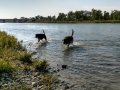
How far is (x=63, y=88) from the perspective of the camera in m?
8.95

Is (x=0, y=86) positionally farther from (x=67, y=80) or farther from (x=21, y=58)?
(x=21, y=58)

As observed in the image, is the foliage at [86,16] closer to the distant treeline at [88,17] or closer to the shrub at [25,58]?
the distant treeline at [88,17]

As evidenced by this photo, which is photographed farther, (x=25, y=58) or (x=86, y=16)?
(x=86, y=16)

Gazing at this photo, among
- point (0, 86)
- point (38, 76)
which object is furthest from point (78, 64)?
point (0, 86)

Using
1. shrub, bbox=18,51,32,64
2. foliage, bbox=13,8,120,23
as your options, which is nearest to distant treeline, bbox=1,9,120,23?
foliage, bbox=13,8,120,23

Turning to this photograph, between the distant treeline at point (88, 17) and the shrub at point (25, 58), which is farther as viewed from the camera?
the distant treeline at point (88, 17)

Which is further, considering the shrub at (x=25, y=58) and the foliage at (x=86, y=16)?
the foliage at (x=86, y=16)

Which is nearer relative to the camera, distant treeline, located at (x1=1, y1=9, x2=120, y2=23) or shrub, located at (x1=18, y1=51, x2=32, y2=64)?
shrub, located at (x1=18, y1=51, x2=32, y2=64)

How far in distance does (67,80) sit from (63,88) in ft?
5.06

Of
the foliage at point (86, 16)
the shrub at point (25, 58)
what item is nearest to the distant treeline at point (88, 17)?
the foliage at point (86, 16)

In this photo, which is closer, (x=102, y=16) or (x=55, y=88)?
(x=55, y=88)

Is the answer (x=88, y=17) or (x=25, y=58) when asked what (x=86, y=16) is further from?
(x=25, y=58)

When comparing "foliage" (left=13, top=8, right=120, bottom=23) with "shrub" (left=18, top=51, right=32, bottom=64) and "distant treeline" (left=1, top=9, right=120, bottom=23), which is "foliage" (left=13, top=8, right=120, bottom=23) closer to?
"distant treeline" (left=1, top=9, right=120, bottom=23)

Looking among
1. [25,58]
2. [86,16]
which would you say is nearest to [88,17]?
[86,16]
